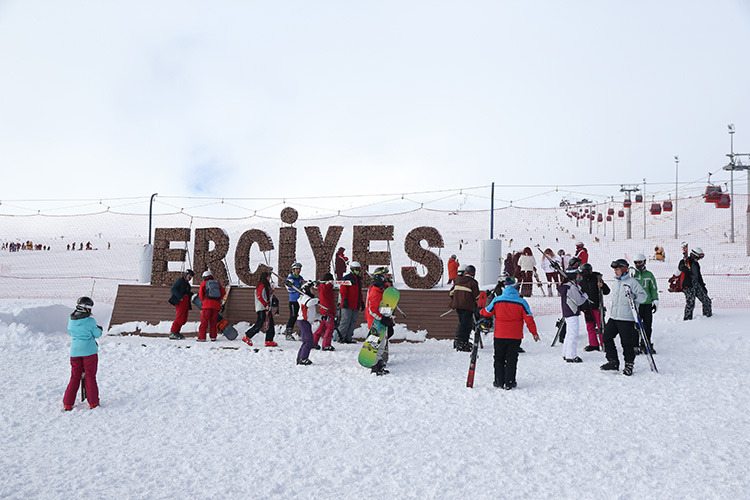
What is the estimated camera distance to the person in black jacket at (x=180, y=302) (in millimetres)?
11719

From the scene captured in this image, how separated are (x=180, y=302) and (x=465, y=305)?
7.37 meters

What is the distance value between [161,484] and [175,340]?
26.5 ft

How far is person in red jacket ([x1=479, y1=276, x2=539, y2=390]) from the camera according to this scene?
6.94 metres

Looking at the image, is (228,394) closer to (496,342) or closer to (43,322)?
(496,342)

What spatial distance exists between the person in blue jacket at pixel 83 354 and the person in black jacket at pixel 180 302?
5.35 meters

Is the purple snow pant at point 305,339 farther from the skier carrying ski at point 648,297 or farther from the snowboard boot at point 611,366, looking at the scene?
the skier carrying ski at point 648,297

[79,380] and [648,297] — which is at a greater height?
[648,297]

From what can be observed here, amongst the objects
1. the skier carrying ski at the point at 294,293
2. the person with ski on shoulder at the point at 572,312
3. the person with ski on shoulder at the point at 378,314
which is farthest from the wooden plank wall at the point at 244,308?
the person with ski on shoulder at the point at 378,314

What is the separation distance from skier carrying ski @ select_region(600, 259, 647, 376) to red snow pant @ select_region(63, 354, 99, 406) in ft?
25.9

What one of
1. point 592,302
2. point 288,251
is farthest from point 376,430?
point 288,251

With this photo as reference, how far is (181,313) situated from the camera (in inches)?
472

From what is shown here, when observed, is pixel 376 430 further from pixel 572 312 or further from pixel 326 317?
pixel 572 312

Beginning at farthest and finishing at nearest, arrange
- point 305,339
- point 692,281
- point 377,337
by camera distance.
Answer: point 692,281
point 305,339
point 377,337

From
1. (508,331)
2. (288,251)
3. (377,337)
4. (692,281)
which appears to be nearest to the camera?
(508,331)
